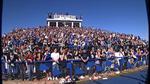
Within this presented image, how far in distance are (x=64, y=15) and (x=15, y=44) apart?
5.69 feet

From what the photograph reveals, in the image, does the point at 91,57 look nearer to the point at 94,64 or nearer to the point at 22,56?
the point at 94,64

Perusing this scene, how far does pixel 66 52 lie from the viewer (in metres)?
8.82

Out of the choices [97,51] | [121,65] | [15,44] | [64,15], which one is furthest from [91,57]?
[64,15]

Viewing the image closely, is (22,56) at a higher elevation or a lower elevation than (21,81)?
higher

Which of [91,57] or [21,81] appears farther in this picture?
[91,57]

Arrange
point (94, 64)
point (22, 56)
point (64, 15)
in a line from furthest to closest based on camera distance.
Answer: point (94, 64) < point (22, 56) < point (64, 15)

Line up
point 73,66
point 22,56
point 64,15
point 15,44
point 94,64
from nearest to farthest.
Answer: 1. point 64,15
2. point 15,44
3. point 22,56
4. point 73,66
5. point 94,64

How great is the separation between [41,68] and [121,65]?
3.65 metres

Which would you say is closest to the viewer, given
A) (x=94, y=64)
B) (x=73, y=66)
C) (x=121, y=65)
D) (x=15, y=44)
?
(x=15, y=44)

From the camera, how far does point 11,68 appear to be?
8.86 meters

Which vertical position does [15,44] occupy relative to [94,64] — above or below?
above

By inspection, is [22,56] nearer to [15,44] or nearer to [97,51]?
[15,44]

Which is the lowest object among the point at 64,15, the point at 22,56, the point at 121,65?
the point at 121,65

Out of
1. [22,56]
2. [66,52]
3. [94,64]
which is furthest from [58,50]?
[94,64]
